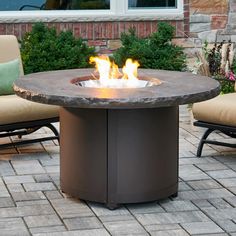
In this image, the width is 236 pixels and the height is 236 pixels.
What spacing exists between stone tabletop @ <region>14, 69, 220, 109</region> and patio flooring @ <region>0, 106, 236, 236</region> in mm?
702

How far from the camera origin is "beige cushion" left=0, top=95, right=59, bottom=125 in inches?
241

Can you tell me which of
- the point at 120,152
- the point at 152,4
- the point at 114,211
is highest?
the point at 152,4

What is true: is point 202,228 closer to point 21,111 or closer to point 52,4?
point 21,111

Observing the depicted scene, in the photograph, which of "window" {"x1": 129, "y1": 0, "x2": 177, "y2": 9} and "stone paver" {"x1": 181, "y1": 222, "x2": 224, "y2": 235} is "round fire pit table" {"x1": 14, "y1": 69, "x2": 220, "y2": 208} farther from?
"window" {"x1": 129, "y1": 0, "x2": 177, "y2": 9}

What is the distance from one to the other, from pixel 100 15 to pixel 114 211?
4.58 meters

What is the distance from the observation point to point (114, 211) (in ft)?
16.4

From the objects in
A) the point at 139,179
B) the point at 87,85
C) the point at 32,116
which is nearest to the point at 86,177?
the point at 139,179

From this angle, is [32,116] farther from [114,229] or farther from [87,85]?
[114,229]

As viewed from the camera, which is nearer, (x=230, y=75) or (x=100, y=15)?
(x=230, y=75)

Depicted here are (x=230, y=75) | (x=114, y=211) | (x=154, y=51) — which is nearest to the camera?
(x=114, y=211)

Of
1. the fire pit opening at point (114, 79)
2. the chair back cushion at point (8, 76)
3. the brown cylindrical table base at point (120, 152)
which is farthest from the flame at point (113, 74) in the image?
the chair back cushion at point (8, 76)

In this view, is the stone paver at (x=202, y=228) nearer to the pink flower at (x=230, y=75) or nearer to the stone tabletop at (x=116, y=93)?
the stone tabletop at (x=116, y=93)

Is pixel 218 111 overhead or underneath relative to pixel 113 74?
underneath

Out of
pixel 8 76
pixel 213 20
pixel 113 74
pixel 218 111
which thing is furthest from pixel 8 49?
pixel 213 20
